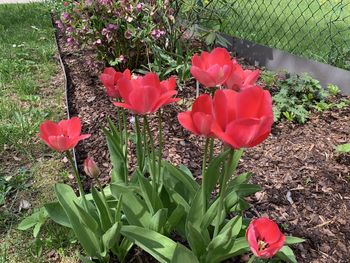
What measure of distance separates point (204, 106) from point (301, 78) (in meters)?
2.32

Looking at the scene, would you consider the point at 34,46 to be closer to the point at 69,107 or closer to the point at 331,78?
the point at 69,107

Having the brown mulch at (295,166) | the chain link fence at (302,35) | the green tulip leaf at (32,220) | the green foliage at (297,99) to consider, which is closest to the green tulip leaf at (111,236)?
the green tulip leaf at (32,220)

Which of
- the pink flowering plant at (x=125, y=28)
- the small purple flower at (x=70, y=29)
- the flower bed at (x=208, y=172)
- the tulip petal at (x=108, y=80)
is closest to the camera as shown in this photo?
the flower bed at (x=208, y=172)

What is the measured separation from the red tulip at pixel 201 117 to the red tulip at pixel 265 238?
27 cm

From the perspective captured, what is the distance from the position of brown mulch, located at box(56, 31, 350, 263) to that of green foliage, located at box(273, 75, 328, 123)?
73 millimetres

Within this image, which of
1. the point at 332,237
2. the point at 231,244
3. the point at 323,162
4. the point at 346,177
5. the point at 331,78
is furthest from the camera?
the point at 331,78

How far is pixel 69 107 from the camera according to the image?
320 cm

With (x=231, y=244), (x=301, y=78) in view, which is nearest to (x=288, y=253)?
(x=231, y=244)

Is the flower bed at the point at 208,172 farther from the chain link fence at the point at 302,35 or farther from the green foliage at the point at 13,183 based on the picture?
the chain link fence at the point at 302,35

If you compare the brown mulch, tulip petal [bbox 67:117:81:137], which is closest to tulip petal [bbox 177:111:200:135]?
tulip petal [bbox 67:117:81:137]

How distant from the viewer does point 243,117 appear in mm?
972

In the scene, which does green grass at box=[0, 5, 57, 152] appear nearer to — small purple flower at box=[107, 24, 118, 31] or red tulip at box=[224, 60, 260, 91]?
small purple flower at box=[107, 24, 118, 31]

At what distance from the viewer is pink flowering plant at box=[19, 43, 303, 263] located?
3.25ft

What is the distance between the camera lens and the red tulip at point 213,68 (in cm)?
123
